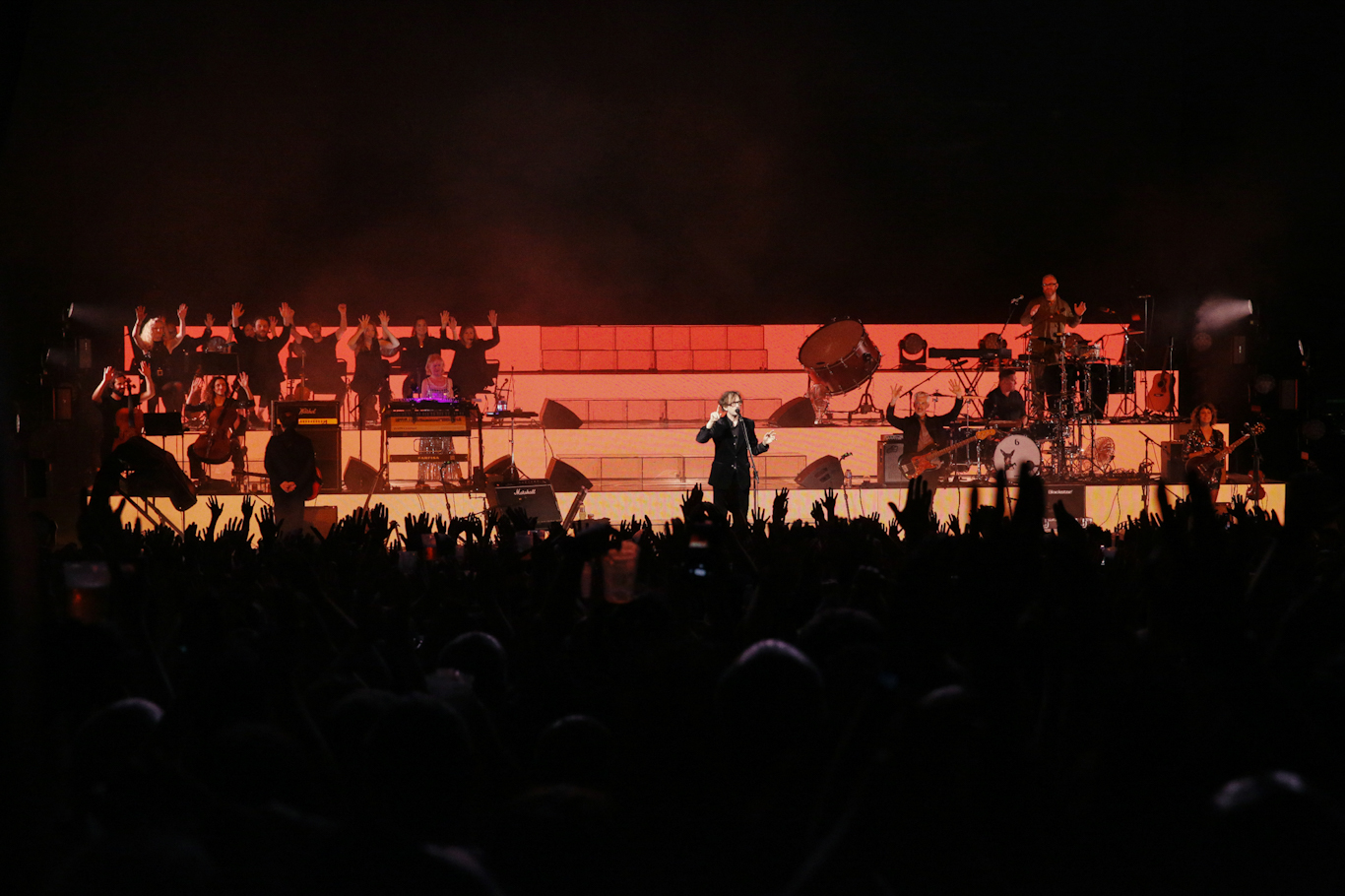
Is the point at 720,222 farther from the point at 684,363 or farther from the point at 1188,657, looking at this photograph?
the point at 1188,657

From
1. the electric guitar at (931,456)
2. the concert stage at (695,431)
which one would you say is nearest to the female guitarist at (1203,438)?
the concert stage at (695,431)

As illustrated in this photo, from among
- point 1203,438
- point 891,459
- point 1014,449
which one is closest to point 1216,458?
point 1203,438

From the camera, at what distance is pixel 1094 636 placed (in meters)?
0.57

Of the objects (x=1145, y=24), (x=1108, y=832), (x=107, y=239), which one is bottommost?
(x=1108, y=832)

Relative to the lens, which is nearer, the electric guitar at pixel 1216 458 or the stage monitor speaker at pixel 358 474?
the electric guitar at pixel 1216 458

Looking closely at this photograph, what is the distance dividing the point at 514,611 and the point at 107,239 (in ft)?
36.9

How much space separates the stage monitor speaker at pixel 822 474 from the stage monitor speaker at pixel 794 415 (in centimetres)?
198

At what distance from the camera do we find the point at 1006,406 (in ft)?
35.0

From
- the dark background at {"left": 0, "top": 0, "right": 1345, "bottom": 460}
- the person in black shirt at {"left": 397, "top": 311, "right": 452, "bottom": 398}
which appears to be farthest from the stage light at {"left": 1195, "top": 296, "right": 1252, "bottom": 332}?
the person in black shirt at {"left": 397, "top": 311, "right": 452, "bottom": 398}

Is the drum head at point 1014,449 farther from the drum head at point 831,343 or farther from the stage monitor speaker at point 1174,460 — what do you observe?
the drum head at point 831,343

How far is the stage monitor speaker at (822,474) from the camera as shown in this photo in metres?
9.98

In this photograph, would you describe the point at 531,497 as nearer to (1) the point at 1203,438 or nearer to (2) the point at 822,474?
(2) the point at 822,474

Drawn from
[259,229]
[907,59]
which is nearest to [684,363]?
[259,229]

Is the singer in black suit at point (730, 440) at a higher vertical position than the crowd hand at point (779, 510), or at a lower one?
higher
